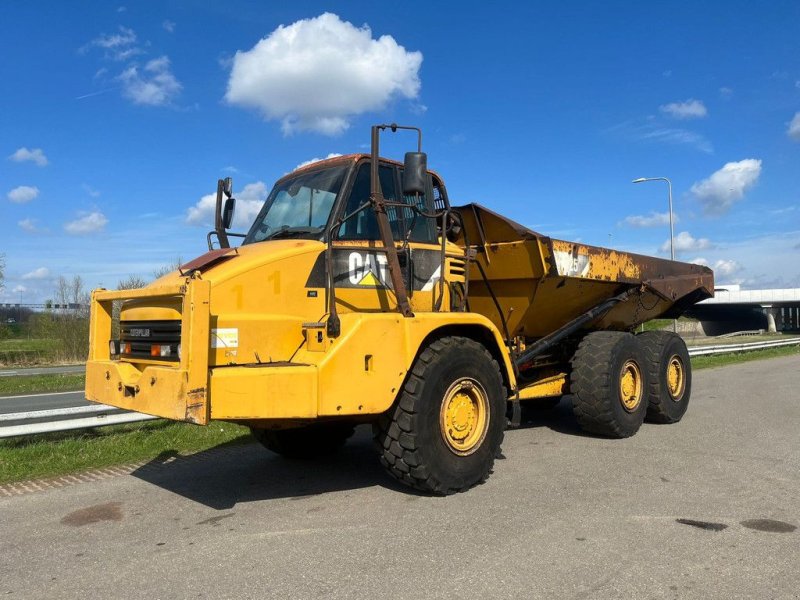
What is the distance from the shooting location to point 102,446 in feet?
23.6

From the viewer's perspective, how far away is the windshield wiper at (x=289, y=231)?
5281mm

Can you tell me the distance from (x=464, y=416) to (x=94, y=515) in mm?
2931

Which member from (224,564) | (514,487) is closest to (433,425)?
(514,487)

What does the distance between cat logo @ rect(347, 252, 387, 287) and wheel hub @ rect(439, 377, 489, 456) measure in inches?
41.6

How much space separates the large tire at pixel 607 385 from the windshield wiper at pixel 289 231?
372cm

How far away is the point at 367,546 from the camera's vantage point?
4035mm

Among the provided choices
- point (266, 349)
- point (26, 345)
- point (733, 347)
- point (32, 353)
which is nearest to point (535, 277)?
point (266, 349)

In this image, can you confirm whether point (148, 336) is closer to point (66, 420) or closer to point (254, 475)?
point (254, 475)

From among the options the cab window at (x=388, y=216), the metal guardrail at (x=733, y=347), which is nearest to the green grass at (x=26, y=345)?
the metal guardrail at (x=733, y=347)

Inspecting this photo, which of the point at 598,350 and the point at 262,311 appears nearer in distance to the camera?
the point at 262,311

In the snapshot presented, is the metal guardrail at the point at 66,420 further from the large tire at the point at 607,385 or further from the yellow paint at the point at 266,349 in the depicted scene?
the large tire at the point at 607,385

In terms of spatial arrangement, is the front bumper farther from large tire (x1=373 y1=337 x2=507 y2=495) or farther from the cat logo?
large tire (x1=373 y1=337 x2=507 y2=495)

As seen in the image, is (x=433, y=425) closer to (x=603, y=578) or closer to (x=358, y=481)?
(x=358, y=481)

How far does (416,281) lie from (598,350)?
9.54ft
